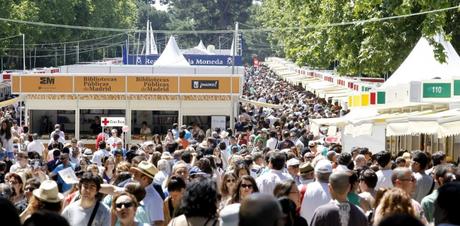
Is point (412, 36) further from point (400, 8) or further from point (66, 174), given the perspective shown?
point (66, 174)

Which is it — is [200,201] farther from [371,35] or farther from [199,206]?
[371,35]

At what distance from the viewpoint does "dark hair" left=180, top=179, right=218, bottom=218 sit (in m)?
8.40

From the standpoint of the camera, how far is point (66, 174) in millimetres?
14016

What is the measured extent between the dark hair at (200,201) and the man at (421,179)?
5.10 m

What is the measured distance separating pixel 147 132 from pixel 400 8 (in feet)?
49.3

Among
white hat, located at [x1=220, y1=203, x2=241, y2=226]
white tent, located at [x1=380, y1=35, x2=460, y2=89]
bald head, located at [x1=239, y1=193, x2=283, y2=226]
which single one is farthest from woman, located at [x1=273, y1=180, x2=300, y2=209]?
white tent, located at [x1=380, y1=35, x2=460, y2=89]

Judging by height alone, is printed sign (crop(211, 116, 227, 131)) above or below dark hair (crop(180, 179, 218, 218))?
below

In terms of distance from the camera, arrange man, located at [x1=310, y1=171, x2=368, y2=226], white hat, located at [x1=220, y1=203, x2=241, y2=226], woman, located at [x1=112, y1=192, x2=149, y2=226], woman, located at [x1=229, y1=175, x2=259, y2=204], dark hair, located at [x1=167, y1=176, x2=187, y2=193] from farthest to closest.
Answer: dark hair, located at [x1=167, y1=176, x2=187, y2=193]
woman, located at [x1=229, y1=175, x2=259, y2=204]
woman, located at [x1=112, y1=192, x2=149, y2=226]
man, located at [x1=310, y1=171, x2=368, y2=226]
white hat, located at [x1=220, y1=203, x2=241, y2=226]

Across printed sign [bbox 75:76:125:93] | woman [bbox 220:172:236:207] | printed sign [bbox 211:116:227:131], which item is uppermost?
printed sign [bbox 75:76:125:93]

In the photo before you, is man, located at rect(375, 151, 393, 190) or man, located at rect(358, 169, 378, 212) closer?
man, located at rect(358, 169, 378, 212)

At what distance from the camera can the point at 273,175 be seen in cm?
1376

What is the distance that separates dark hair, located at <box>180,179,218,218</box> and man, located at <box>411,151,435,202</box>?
510 cm

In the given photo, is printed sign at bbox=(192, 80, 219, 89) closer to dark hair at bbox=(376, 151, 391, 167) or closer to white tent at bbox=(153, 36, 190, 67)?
white tent at bbox=(153, 36, 190, 67)

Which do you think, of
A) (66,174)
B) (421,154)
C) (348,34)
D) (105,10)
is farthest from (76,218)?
(105,10)
